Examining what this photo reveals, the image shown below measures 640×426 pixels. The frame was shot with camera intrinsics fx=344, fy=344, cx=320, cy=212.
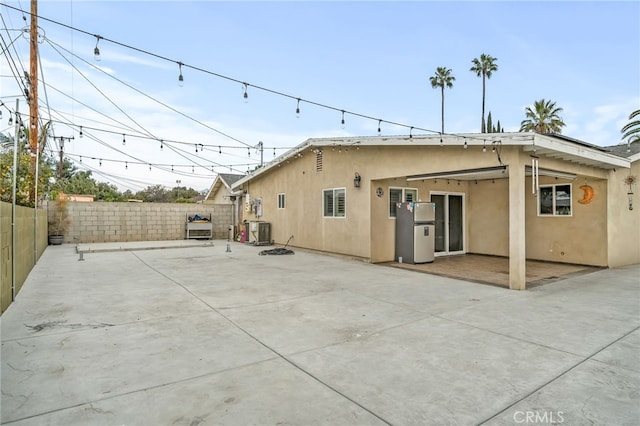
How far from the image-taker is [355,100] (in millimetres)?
11484

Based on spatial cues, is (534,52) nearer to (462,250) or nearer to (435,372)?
(462,250)

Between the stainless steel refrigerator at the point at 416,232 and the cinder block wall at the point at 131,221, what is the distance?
10.3 m

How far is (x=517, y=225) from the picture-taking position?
5.59 metres

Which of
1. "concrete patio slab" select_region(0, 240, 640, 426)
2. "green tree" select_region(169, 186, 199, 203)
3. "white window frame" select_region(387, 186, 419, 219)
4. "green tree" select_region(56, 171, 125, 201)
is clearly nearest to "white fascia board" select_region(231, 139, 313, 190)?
"white window frame" select_region(387, 186, 419, 219)

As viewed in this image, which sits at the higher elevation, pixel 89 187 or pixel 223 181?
pixel 89 187

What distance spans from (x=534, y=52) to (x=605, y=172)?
5.72 meters

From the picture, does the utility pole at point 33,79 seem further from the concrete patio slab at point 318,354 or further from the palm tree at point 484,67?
the palm tree at point 484,67

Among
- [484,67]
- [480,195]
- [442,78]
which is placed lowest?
[480,195]

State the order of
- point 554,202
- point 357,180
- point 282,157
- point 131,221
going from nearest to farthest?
1. point 554,202
2. point 357,180
3. point 282,157
4. point 131,221

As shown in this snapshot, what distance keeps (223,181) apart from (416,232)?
1402cm

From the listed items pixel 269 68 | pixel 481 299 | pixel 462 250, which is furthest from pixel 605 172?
pixel 269 68

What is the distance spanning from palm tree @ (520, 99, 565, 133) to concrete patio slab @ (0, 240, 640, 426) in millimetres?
25226

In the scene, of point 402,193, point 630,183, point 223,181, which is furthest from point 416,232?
point 223,181

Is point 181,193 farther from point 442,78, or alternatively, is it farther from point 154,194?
point 442,78
